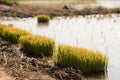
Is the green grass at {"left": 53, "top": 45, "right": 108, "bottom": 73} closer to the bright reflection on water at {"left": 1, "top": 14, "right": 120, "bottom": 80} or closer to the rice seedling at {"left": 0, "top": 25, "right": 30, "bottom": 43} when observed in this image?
the bright reflection on water at {"left": 1, "top": 14, "right": 120, "bottom": 80}

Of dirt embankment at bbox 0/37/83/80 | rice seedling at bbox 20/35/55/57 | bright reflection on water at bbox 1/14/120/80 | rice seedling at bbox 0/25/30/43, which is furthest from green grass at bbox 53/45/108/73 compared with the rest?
rice seedling at bbox 0/25/30/43

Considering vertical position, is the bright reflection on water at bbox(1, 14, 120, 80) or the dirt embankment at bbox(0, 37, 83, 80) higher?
the dirt embankment at bbox(0, 37, 83, 80)

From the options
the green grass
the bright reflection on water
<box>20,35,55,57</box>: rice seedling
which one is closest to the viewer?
the green grass

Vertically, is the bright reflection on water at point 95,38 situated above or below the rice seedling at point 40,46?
below

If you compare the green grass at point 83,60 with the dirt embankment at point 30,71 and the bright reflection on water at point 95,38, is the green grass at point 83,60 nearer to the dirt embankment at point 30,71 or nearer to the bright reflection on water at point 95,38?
the bright reflection on water at point 95,38

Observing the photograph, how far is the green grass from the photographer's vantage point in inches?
360

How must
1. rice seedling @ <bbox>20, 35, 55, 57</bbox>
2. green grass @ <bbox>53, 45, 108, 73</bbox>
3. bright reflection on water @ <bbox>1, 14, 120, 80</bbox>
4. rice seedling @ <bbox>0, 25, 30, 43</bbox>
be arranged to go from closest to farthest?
green grass @ <bbox>53, 45, 108, 73</bbox>
bright reflection on water @ <bbox>1, 14, 120, 80</bbox>
rice seedling @ <bbox>20, 35, 55, 57</bbox>
rice seedling @ <bbox>0, 25, 30, 43</bbox>

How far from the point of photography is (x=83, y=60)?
359 inches

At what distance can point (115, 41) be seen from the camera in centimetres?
1405

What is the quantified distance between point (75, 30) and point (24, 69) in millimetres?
8949

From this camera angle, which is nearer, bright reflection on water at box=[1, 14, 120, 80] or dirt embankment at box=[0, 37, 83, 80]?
dirt embankment at box=[0, 37, 83, 80]

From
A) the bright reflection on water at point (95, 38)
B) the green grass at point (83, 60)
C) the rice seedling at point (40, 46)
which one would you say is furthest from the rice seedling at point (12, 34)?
the green grass at point (83, 60)

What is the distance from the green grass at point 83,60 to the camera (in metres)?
9.16

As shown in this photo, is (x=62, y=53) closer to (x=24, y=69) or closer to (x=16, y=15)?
(x=24, y=69)
